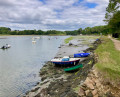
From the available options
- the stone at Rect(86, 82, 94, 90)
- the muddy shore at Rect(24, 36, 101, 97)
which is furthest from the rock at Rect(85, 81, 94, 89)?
the muddy shore at Rect(24, 36, 101, 97)

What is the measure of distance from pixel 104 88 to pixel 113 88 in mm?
648

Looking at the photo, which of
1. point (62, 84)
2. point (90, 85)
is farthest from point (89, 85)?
A: point (62, 84)

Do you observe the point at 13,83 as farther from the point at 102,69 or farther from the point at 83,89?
the point at 102,69

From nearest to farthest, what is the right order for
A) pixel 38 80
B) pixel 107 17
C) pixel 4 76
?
pixel 38 80 → pixel 4 76 → pixel 107 17

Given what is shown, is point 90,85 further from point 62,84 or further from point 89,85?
point 62,84

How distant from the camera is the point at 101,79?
985 cm

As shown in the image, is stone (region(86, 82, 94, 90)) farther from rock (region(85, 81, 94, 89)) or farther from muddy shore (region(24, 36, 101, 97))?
muddy shore (region(24, 36, 101, 97))

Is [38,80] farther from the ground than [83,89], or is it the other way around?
[83,89]

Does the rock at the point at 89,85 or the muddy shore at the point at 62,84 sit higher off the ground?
the rock at the point at 89,85

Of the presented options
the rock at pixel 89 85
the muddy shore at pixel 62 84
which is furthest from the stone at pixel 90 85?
the muddy shore at pixel 62 84

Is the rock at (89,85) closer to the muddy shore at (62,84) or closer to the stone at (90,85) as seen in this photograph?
the stone at (90,85)

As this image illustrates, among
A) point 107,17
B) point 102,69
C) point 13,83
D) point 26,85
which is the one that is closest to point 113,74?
point 102,69

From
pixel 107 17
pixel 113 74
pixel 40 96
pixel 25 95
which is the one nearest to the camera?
pixel 113 74

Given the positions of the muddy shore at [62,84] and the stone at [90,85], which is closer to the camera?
the stone at [90,85]
